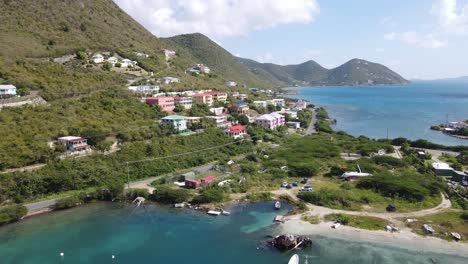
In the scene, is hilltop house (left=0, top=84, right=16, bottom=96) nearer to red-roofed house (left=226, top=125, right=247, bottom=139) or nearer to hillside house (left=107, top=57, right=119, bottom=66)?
hillside house (left=107, top=57, right=119, bottom=66)

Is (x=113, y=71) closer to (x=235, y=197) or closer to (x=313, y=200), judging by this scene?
(x=235, y=197)

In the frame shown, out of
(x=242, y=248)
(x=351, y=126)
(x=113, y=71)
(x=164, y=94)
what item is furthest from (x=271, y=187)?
(x=351, y=126)

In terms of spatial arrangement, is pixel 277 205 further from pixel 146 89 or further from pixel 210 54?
pixel 210 54

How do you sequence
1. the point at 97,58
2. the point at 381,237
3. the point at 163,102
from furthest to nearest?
the point at 97,58 < the point at 163,102 < the point at 381,237

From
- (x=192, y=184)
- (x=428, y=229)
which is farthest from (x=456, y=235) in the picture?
(x=192, y=184)

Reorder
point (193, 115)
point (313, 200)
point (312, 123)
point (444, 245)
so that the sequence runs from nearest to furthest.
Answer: point (444, 245)
point (313, 200)
point (193, 115)
point (312, 123)

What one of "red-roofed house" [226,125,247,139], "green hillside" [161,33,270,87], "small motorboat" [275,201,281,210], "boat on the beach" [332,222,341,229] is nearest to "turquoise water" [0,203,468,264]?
"small motorboat" [275,201,281,210]
